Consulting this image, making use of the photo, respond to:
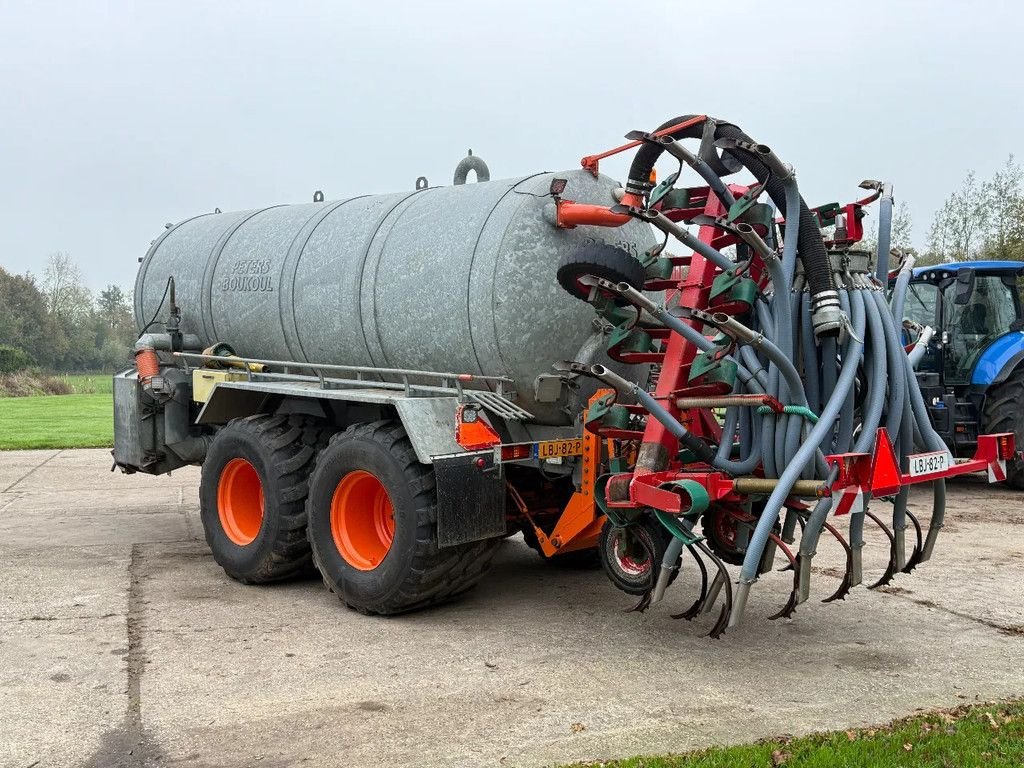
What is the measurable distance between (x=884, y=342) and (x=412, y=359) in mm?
2743

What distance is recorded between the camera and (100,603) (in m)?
6.03

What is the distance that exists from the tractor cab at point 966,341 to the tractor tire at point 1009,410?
0.04 meters

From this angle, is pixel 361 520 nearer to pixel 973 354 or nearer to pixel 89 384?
pixel 973 354

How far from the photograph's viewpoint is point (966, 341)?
1102 cm

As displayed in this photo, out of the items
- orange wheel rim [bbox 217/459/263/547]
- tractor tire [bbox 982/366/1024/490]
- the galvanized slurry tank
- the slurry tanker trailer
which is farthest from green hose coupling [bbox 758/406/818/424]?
tractor tire [bbox 982/366/1024/490]

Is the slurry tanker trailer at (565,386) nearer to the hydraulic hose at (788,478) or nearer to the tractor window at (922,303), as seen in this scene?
the hydraulic hose at (788,478)

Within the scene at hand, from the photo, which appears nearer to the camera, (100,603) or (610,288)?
(610,288)

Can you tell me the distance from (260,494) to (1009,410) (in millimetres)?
7724

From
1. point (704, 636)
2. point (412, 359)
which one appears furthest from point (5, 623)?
point (704, 636)

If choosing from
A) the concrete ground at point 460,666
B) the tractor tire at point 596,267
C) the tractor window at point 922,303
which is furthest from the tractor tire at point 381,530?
the tractor window at point 922,303

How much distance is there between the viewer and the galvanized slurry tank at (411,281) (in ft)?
18.2

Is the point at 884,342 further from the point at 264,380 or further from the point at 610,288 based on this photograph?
the point at 264,380

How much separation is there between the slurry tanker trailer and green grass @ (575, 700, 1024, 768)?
712 mm

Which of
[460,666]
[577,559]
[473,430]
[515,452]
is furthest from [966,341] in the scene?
[460,666]
